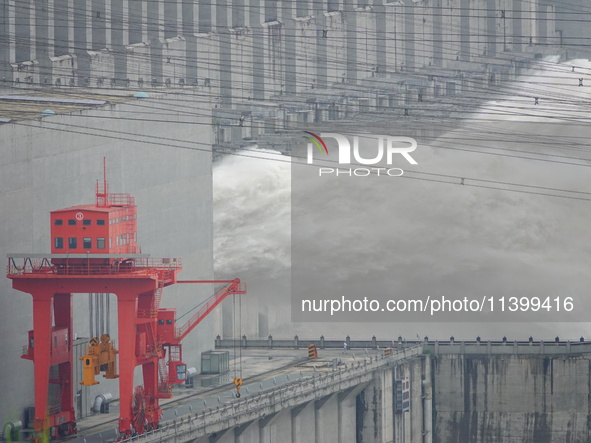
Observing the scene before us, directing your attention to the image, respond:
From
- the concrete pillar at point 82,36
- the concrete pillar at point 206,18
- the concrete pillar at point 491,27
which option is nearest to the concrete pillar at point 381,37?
the concrete pillar at point 491,27

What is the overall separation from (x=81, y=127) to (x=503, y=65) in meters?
68.1

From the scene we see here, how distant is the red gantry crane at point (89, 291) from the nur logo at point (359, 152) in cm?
3776

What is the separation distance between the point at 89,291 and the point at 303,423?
19.3 metres

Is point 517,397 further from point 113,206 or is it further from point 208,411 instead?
point 113,206

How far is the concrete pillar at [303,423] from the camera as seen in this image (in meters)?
87.4

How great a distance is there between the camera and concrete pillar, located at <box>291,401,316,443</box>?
8744 cm

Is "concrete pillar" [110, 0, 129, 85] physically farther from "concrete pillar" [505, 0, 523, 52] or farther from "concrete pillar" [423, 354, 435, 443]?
"concrete pillar" [505, 0, 523, 52]

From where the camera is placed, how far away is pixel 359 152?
115375 millimetres

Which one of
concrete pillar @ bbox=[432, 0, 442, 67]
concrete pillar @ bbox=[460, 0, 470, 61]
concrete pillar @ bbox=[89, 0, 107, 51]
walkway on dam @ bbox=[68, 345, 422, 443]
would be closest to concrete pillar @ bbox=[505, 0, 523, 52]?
concrete pillar @ bbox=[460, 0, 470, 61]

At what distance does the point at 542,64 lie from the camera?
145625 mm

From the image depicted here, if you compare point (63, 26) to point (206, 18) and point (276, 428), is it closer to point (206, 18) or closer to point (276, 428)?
point (206, 18)

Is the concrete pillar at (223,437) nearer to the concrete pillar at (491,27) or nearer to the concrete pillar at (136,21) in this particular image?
the concrete pillar at (136,21)

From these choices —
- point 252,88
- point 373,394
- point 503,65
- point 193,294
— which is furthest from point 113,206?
point 503,65

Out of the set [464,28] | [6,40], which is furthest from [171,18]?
[464,28]
